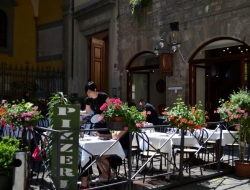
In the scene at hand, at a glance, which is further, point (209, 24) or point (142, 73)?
point (142, 73)

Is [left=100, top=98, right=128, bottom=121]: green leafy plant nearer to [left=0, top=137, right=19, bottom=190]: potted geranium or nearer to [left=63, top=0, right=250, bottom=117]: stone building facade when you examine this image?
[left=0, top=137, right=19, bottom=190]: potted geranium

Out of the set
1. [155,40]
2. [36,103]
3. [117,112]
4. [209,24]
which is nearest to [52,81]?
[36,103]

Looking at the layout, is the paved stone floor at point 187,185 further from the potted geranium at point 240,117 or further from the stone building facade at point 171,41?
the stone building facade at point 171,41

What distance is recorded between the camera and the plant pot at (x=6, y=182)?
440cm

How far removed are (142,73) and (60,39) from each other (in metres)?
5.08

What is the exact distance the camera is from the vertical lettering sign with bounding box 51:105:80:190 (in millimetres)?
4355

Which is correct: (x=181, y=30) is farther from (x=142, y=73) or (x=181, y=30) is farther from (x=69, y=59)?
(x=69, y=59)

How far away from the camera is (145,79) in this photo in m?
13.6

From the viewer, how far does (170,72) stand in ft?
35.1

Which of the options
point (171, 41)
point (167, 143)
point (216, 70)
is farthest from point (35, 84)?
point (167, 143)

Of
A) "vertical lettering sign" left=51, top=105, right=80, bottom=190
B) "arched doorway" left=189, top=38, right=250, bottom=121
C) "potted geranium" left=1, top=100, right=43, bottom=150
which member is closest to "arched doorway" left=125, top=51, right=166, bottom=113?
"arched doorway" left=189, top=38, right=250, bottom=121

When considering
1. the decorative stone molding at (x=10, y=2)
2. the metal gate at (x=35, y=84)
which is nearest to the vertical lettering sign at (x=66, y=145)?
the metal gate at (x=35, y=84)

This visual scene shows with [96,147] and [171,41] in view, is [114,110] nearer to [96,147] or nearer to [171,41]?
[96,147]

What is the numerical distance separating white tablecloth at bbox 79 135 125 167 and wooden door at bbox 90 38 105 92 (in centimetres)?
999
